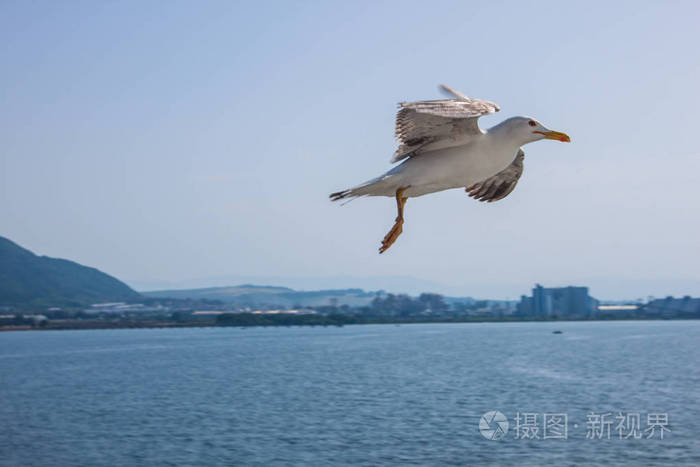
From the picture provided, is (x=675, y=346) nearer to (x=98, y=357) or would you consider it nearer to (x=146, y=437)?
(x=98, y=357)

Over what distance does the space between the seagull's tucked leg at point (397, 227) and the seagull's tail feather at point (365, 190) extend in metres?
0.18

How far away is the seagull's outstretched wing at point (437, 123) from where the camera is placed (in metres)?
8.76

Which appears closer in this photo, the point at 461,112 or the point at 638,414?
the point at 461,112

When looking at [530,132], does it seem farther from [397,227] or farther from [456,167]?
[397,227]

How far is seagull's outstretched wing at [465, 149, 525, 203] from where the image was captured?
11336mm

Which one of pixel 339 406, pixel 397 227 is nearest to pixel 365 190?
pixel 397 227

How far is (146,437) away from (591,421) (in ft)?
131

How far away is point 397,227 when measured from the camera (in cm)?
936

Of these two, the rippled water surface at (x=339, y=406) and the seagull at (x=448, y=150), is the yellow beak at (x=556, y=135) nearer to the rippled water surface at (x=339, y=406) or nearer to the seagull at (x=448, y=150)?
the seagull at (x=448, y=150)

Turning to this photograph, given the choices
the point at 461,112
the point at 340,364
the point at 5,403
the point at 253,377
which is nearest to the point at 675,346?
the point at 340,364

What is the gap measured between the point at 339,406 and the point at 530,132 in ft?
247

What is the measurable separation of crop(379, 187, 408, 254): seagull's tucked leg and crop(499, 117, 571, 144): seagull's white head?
4.82 ft

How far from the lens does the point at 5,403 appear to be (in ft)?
309

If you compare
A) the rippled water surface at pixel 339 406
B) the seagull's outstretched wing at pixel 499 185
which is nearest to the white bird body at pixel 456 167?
the seagull's outstretched wing at pixel 499 185
